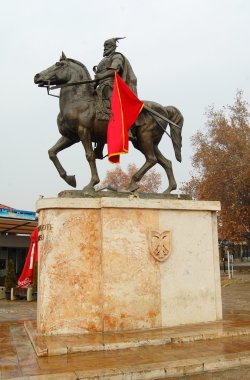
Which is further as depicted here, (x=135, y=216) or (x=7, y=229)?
(x=7, y=229)

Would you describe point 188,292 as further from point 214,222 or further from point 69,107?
point 69,107

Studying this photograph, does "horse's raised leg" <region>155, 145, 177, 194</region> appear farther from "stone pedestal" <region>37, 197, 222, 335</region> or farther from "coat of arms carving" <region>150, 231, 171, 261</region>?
"coat of arms carving" <region>150, 231, 171, 261</region>

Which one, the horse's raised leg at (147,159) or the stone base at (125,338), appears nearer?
the stone base at (125,338)

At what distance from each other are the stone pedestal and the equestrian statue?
2.67 feet

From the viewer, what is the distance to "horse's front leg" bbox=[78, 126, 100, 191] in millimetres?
7750

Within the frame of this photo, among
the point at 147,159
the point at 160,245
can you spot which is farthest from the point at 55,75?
the point at 160,245

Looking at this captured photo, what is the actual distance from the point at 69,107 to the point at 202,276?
4.10m

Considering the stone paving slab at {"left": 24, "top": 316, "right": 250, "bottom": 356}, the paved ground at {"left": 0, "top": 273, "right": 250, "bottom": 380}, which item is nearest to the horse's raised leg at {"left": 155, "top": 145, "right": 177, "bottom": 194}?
the stone paving slab at {"left": 24, "top": 316, "right": 250, "bottom": 356}

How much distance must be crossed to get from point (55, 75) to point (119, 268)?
12.7ft

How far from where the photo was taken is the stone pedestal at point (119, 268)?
6883mm

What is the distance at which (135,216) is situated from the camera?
24.3ft

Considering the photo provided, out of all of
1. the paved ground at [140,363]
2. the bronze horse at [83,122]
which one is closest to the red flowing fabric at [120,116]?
the bronze horse at [83,122]

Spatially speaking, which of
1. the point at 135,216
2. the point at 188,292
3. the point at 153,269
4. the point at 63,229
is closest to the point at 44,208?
the point at 63,229

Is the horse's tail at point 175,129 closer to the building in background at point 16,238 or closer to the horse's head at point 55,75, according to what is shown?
the horse's head at point 55,75
